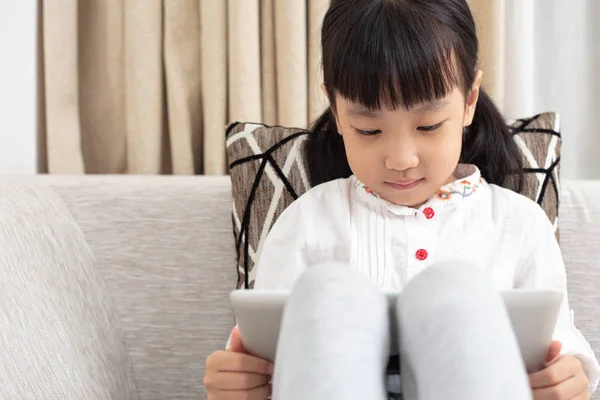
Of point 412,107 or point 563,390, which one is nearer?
point 563,390

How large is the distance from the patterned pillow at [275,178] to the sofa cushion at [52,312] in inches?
10.4

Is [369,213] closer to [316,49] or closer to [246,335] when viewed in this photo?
[246,335]

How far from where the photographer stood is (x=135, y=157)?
174 centimetres

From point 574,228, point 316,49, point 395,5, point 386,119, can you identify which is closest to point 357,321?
point 386,119

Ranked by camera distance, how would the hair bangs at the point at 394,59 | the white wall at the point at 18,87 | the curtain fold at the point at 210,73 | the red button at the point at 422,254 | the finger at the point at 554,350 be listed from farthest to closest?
1. the curtain fold at the point at 210,73
2. the white wall at the point at 18,87
3. the red button at the point at 422,254
4. the hair bangs at the point at 394,59
5. the finger at the point at 554,350

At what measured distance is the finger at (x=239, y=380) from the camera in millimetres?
896

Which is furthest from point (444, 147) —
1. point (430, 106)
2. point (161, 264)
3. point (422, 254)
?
point (161, 264)

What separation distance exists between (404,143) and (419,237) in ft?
0.59

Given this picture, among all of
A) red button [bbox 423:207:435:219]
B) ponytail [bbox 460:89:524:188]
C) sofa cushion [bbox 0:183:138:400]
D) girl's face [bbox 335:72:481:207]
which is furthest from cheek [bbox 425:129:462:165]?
sofa cushion [bbox 0:183:138:400]

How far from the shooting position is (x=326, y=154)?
49.2 inches

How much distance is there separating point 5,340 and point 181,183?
0.50 meters

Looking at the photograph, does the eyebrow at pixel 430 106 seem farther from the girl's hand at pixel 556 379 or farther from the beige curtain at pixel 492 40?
the beige curtain at pixel 492 40

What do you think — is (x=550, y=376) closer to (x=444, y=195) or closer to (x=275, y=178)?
(x=444, y=195)

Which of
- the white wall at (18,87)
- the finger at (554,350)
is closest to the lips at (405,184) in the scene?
the finger at (554,350)
